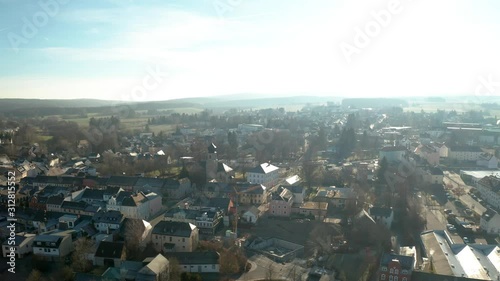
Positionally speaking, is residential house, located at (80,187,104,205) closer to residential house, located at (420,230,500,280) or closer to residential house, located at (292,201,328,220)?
residential house, located at (292,201,328,220)

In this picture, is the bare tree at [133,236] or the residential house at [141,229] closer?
the bare tree at [133,236]

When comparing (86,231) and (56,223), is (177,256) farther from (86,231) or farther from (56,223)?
(56,223)

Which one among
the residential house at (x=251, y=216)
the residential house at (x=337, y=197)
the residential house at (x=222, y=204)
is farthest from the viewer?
the residential house at (x=337, y=197)

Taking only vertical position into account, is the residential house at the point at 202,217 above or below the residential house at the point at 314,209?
above

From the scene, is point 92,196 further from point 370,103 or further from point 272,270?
point 370,103

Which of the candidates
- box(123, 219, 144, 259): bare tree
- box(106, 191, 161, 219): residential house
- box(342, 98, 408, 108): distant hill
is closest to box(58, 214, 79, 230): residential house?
box(106, 191, 161, 219): residential house

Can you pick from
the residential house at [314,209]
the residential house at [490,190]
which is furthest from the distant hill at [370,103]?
the residential house at [314,209]

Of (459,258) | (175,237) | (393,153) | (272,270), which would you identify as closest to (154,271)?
(175,237)

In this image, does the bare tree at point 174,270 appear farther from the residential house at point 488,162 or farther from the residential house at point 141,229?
the residential house at point 488,162
